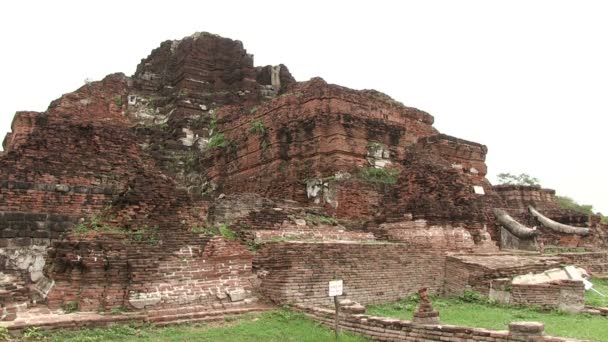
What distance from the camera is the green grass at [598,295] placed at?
11.2 metres

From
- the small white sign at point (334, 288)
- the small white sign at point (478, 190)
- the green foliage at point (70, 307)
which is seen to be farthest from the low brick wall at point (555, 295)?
the small white sign at point (478, 190)

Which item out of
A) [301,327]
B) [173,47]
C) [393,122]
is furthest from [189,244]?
[173,47]

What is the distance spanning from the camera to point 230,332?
8289 millimetres

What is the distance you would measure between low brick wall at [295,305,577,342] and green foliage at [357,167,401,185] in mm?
6752

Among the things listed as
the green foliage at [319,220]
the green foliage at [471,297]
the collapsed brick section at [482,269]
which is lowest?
the green foliage at [471,297]

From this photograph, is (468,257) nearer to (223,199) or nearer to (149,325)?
(223,199)

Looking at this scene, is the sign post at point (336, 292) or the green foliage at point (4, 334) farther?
the sign post at point (336, 292)

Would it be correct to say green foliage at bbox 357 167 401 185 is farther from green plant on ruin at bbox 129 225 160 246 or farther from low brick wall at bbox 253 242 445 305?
green plant on ruin at bbox 129 225 160 246

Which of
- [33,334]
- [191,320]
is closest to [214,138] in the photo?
[191,320]

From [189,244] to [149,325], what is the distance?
1.69 m

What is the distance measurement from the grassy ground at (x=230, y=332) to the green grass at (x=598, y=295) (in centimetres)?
560

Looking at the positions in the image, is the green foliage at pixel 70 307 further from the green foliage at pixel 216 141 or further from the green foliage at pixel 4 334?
the green foliage at pixel 216 141

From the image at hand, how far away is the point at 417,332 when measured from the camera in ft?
25.5

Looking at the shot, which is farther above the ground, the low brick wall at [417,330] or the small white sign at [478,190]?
the small white sign at [478,190]
